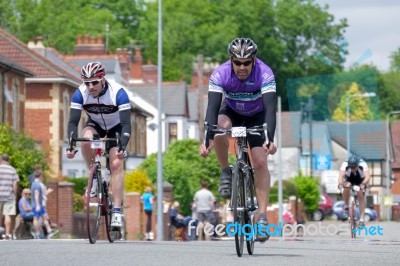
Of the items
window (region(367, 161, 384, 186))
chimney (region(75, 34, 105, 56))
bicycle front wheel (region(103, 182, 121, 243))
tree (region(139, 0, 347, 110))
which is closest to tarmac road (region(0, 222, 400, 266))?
bicycle front wheel (region(103, 182, 121, 243))

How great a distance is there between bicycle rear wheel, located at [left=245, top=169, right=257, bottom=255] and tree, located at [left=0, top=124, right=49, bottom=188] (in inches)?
897

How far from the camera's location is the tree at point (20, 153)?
127 feet

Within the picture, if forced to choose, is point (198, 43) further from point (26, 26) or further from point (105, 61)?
point (105, 61)

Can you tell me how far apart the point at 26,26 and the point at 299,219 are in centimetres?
5640

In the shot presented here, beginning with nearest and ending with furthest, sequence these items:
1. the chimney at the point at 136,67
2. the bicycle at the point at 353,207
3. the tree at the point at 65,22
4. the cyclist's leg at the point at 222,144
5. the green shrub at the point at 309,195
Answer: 1. the cyclist's leg at the point at 222,144
2. the bicycle at the point at 353,207
3. the green shrub at the point at 309,195
4. the chimney at the point at 136,67
5. the tree at the point at 65,22

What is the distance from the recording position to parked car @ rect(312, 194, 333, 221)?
8485cm

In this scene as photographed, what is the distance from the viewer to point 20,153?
130 ft

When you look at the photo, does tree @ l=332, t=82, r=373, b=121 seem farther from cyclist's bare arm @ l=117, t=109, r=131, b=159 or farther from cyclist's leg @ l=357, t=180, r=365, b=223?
cyclist's bare arm @ l=117, t=109, r=131, b=159

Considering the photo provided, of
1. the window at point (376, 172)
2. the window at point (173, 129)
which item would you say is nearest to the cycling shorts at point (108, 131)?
the window at point (173, 129)

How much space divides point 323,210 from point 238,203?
71.5m

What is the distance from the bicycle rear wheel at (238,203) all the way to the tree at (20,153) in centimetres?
2310

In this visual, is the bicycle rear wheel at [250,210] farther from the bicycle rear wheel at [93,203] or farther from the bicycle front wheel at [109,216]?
the bicycle front wheel at [109,216]

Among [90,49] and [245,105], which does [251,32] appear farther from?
[245,105]

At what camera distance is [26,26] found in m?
116
